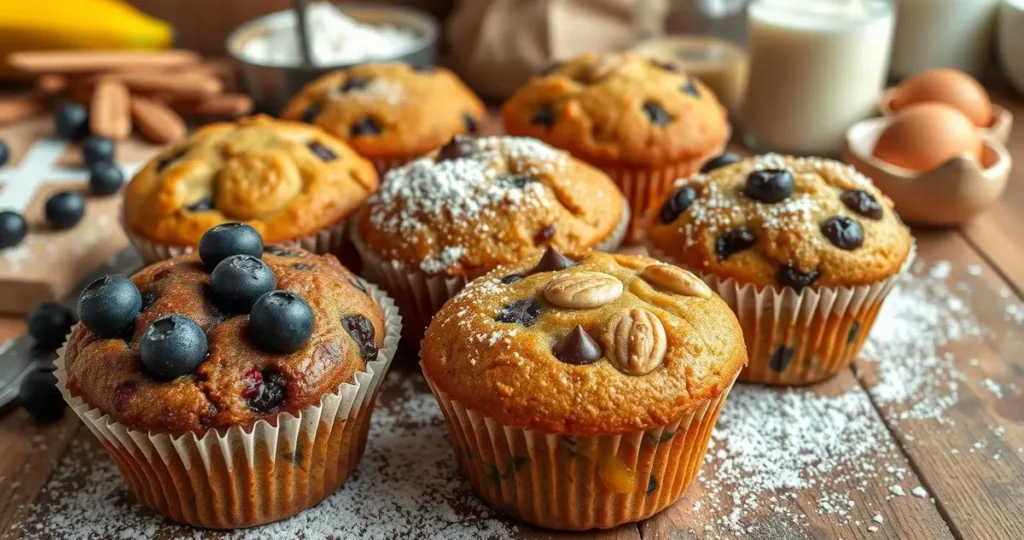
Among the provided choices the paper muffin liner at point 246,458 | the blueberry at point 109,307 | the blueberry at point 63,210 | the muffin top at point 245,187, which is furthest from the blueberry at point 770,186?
the blueberry at point 63,210

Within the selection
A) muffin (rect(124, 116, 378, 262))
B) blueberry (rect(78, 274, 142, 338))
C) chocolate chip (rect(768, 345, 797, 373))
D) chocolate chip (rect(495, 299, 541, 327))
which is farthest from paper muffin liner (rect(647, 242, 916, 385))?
blueberry (rect(78, 274, 142, 338))

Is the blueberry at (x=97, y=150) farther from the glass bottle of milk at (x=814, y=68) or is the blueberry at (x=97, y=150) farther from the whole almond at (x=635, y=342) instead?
the glass bottle of milk at (x=814, y=68)

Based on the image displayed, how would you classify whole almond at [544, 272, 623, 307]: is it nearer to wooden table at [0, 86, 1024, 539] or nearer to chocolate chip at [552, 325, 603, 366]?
chocolate chip at [552, 325, 603, 366]

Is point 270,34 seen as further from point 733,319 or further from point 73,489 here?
point 733,319

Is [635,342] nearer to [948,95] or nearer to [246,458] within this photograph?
[246,458]

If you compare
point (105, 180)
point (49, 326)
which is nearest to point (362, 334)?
point (49, 326)

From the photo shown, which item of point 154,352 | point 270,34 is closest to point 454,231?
point 154,352
